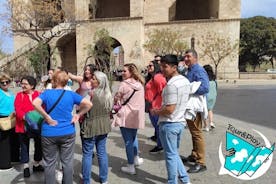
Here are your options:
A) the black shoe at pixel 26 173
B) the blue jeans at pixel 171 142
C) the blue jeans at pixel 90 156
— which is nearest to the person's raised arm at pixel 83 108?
the blue jeans at pixel 90 156

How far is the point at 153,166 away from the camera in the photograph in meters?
5.87

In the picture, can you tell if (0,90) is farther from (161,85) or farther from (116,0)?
(116,0)

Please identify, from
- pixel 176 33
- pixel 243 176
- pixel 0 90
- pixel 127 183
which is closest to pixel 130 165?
pixel 127 183

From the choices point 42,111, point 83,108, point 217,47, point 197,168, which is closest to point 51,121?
point 42,111

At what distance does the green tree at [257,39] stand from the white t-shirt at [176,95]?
168 feet

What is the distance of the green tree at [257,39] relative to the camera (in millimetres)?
53906

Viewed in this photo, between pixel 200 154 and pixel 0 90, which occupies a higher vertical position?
pixel 0 90

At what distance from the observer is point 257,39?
54.2 m

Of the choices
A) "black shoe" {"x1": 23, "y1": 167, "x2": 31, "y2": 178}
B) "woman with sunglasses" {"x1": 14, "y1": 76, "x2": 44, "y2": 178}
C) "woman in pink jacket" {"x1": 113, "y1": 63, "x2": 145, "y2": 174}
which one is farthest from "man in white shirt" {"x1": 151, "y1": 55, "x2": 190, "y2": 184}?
"black shoe" {"x1": 23, "y1": 167, "x2": 31, "y2": 178}

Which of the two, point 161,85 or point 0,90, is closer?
point 0,90

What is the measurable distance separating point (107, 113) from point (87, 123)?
1.11 ft

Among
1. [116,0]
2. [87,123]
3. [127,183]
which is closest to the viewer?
[87,123]

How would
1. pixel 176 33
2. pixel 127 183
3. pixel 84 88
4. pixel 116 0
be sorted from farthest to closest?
pixel 116 0
pixel 176 33
pixel 84 88
pixel 127 183

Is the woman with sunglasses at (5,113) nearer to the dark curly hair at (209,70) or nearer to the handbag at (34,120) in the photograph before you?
the handbag at (34,120)
